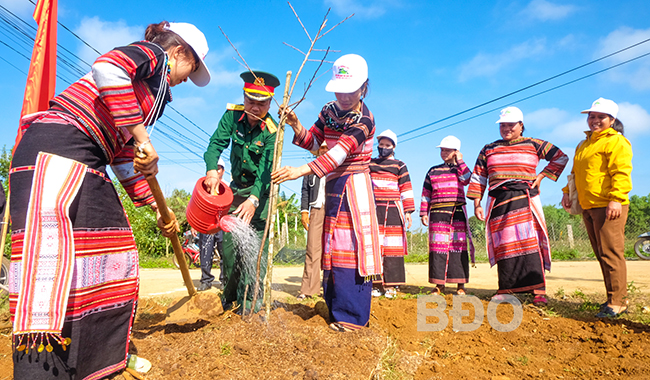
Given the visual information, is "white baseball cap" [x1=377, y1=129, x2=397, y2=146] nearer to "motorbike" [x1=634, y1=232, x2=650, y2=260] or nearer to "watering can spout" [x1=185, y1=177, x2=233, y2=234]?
"watering can spout" [x1=185, y1=177, x2=233, y2=234]

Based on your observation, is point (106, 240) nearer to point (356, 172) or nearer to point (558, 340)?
point (356, 172)

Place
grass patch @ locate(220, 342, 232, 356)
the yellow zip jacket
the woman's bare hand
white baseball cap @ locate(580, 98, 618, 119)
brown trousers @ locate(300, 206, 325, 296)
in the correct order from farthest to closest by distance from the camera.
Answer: brown trousers @ locate(300, 206, 325, 296) → white baseball cap @ locate(580, 98, 618, 119) → the yellow zip jacket → grass patch @ locate(220, 342, 232, 356) → the woman's bare hand

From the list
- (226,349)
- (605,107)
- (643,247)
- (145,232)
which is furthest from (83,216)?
(643,247)

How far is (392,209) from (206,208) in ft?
9.97

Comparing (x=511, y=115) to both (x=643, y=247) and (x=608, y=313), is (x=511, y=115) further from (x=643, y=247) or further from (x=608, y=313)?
(x=643, y=247)

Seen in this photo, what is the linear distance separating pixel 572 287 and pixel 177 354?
5.49 metres

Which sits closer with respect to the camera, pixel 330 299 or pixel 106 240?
pixel 106 240

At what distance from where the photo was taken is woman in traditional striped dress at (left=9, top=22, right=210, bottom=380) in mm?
1674

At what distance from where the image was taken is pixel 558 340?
10.2ft

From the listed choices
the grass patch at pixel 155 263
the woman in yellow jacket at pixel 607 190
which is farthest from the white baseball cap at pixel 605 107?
the grass patch at pixel 155 263

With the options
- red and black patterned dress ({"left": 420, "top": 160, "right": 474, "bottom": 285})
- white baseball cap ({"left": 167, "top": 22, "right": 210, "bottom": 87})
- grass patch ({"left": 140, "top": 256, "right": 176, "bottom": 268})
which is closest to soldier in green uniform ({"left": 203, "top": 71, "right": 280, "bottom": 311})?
white baseball cap ({"left": 167, "top": 22, "right": 210, "bottom": 87})

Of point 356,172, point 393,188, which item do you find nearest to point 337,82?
point 356,172

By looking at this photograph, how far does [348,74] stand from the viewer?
116 inches

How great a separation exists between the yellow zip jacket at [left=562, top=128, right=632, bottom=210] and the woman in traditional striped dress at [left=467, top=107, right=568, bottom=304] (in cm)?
41
